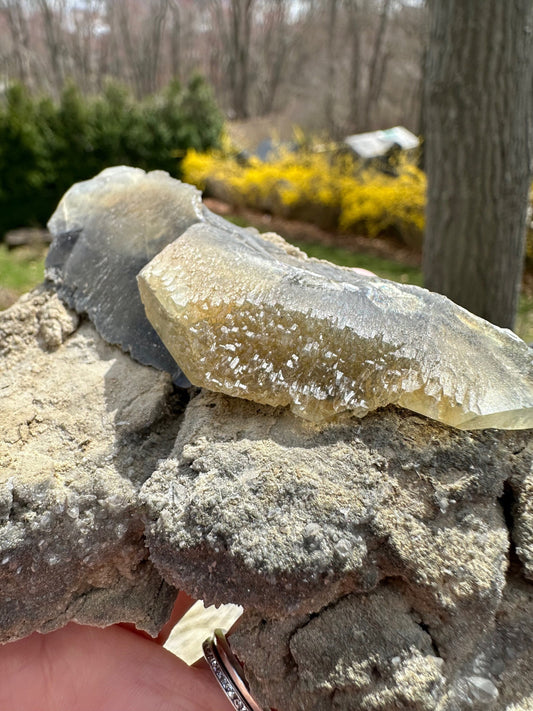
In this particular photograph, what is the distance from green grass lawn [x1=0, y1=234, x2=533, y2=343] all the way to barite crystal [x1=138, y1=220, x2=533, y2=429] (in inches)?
154

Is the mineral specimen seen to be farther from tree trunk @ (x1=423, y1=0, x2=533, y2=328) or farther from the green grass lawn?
the green grass lawn

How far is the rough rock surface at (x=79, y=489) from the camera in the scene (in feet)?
3.33

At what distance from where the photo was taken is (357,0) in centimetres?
1326

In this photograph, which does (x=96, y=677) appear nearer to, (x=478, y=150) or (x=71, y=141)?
(x=478, y=150)

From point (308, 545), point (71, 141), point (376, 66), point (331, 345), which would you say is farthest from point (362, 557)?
point (376, 66)

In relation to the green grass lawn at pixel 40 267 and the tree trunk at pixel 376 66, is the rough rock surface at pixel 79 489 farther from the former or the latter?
the tree trunk at pixel 376 66

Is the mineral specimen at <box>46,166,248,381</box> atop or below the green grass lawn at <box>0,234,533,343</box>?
atop

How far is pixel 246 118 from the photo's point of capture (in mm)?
17922

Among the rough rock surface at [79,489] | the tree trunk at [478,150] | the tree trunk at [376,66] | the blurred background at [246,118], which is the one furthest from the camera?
the tree trunk at [376,66]

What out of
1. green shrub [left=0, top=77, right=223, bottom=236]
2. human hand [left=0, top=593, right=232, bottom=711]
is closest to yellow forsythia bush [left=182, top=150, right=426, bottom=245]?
green shrub [left=0, top=77, right=223, bottom=236]

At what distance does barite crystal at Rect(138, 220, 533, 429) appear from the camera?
942mm

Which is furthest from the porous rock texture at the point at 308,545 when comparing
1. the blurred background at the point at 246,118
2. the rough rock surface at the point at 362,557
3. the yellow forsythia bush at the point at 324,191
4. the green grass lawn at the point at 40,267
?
the yellow forsythia bush at the point at 324,191

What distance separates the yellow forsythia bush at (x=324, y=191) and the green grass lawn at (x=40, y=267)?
47 cm

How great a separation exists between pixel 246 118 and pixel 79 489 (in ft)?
61.4
